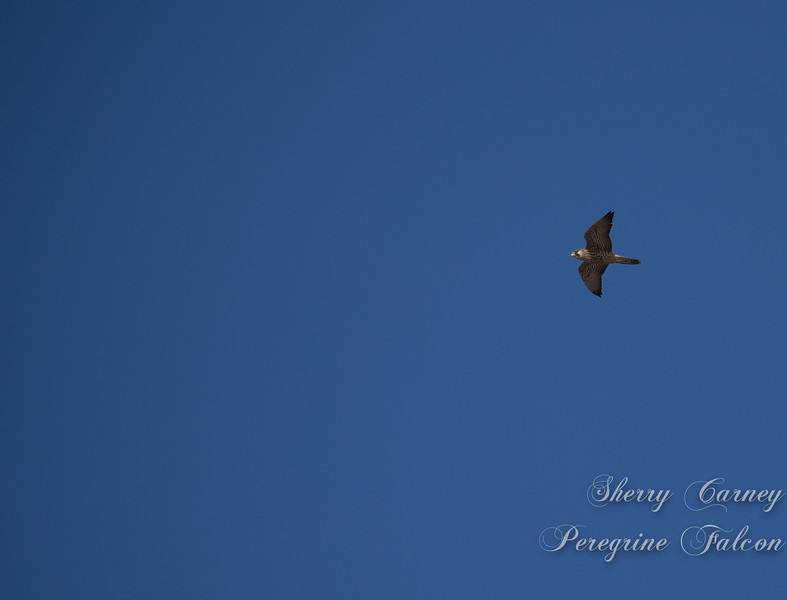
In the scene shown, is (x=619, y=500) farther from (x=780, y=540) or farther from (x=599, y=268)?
(x=599, y=268)

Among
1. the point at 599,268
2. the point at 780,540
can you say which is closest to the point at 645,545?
the point at 780,540

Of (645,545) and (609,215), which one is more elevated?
(609,215)

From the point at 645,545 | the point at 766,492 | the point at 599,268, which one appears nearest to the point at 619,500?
the point at 645,545

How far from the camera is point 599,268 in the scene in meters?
27.7

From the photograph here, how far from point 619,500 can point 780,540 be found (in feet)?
14.0

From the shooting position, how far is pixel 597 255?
27.3 metres

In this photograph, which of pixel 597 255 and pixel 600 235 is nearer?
pixel 600 235

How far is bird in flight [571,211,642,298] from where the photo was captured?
26.7 meters

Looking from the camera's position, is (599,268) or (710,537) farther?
(710,537)

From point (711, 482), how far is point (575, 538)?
4.04m

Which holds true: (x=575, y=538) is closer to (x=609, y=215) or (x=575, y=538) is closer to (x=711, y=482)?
(x=711, y=482)

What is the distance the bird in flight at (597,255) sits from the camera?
26719 mm

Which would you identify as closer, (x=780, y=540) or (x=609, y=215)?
(x=609, y=215)

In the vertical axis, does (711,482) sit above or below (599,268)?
below
